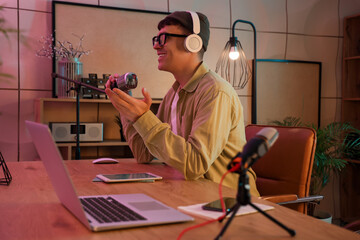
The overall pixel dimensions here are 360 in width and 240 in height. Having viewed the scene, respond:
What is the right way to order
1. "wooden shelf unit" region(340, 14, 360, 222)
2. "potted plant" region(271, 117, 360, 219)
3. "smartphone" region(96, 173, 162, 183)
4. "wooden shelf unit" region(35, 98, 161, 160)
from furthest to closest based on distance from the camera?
"wooden shelf unit" region(340, 14, 360, 222), "potted plant" region(271, 117, 360, 219), "wooden shelf unit" region(35, 98, 161, 160), "smartphone" region(96, 173, 162, 183)

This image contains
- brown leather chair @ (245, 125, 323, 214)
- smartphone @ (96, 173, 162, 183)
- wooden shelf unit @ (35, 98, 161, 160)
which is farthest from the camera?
wooden shelf unit @ (35, 98, 161, 160)

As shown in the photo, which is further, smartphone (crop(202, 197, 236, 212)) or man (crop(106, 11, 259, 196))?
man (crop(106, 11, 259, 196))

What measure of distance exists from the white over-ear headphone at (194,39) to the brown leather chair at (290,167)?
0.60 m

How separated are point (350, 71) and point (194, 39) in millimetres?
3127

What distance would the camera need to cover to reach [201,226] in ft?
2.99

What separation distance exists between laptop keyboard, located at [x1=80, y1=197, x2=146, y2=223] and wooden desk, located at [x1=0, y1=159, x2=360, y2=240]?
5 cm

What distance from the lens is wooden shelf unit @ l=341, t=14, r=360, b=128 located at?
4441 millimetres

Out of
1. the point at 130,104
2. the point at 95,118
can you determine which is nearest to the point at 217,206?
the point at 130,104

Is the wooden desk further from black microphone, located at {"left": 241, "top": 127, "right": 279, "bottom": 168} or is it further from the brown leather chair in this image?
the brown leather chair

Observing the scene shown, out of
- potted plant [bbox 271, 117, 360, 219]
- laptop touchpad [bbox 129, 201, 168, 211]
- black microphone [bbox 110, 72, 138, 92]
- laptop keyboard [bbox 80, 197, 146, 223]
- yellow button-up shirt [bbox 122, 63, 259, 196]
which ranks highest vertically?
black microphone [bbox 110, 72, 138, 92]

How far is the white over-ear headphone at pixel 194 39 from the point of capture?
1.90 m

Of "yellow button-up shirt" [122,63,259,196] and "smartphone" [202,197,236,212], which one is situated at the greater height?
"yellow button-up shirt" [122,63,259,196]

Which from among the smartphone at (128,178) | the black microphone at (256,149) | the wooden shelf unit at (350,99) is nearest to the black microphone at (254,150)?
the black microphone at (256,149)

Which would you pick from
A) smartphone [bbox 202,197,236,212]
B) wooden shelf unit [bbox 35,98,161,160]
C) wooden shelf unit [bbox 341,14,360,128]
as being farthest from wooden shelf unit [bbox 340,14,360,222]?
smartphone [bbox 202,197,236,212]
